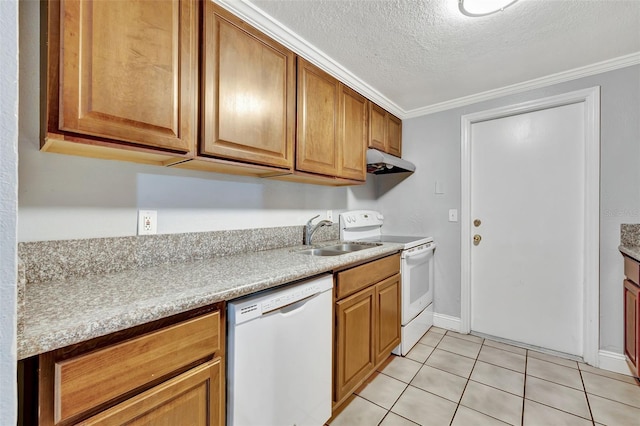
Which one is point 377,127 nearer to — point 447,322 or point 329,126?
point 329,126

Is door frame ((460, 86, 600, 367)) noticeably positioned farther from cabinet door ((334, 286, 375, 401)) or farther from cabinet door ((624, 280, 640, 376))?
cabinet door ((334, 286, 375, 401))

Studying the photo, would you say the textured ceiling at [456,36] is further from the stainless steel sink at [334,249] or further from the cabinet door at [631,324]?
the cabinet door at [631,324]

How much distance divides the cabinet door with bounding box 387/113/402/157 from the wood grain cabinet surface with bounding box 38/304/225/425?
2.28 metres

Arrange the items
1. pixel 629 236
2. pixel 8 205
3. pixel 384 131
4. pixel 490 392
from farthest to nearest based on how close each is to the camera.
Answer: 1. pixel 384 131
2. pixel 629 236
3. pixel 490 392
4. pixel 8 205

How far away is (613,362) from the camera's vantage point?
196cm

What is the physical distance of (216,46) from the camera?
4.19 ft

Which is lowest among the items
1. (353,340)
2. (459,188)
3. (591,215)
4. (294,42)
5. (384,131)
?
(353,340)

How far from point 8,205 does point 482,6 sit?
1909mm

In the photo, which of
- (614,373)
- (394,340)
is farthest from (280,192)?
(614,373)

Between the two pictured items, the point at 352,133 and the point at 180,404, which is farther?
the point at 352,133

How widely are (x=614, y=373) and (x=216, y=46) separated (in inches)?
126

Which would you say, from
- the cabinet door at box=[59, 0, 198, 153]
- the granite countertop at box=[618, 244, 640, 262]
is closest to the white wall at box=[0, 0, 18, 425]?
the cabinet door at box=[59, 0, 198, 153]

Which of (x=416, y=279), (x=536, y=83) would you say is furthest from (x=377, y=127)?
(x=416, y=279)

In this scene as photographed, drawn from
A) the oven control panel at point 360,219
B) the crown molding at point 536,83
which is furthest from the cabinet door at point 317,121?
the crown molding at point 536,83
